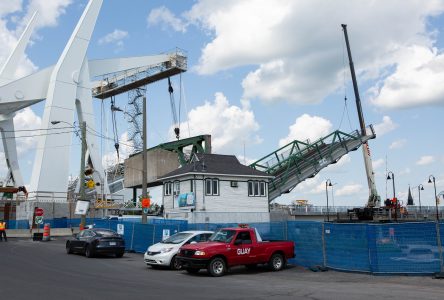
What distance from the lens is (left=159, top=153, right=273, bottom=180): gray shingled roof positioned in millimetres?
38000

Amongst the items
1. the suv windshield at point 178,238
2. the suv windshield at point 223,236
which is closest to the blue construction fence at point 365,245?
the suv windshield at point 223,236

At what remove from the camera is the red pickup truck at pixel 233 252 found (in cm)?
1585

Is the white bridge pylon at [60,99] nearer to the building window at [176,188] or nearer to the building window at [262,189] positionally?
the building window at [176,188]

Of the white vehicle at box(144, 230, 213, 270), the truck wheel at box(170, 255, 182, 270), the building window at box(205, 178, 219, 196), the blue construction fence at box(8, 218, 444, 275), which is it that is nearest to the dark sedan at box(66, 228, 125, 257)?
the white vehicle at box(144, 230, 213, 270)

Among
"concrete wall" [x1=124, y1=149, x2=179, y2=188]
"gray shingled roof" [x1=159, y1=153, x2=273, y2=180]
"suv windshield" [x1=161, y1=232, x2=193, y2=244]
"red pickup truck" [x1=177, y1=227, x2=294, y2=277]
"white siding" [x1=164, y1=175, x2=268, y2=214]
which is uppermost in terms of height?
"concrete wall" [x1=124, y1=149, x2=179, y2=188]

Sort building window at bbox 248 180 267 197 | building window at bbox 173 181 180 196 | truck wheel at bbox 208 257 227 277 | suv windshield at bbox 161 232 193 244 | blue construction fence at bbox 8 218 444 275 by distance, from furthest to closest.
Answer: building window at bbox 248 180 267 197
building window at bbox 173 181 180 196
suv windshield at bbox 161 232 193 244
truck wheel at bbox 208 257 227 277
blue construction fence at bbox 8 218 444 275

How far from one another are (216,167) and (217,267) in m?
23.5

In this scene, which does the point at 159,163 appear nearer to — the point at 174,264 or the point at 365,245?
the point at 174,264

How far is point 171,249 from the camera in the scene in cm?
1789

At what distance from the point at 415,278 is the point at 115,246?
1382cm

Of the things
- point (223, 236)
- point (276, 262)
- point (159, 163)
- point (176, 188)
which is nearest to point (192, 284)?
point (223, 236)

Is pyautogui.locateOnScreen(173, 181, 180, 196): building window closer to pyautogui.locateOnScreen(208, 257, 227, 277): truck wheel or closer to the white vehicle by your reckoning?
the white vehicle

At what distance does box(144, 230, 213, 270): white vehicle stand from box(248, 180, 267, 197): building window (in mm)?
21785

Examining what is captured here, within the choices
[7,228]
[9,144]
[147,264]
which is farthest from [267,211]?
[9,144]
